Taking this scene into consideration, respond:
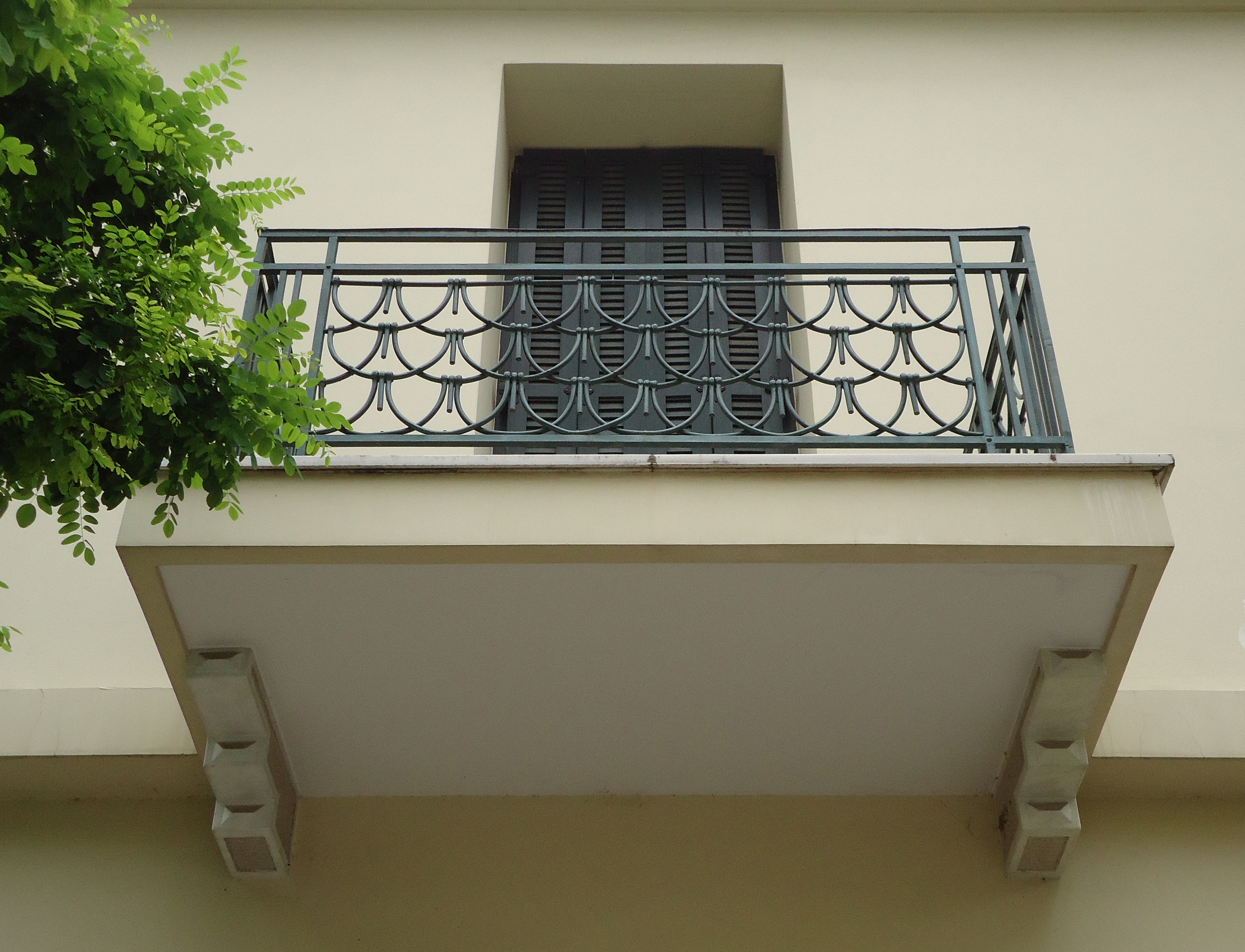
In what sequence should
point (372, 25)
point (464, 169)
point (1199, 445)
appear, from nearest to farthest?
1. point (1199, 445)
2. point (464, 169)
3. point (372, 25)

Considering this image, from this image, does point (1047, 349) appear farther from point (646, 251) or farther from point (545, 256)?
point (545, 256)

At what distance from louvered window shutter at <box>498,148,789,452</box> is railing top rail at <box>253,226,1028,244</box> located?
1.05m

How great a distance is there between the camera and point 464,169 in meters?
6.55

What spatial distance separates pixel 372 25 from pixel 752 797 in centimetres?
500

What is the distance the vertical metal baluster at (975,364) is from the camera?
4.16 m

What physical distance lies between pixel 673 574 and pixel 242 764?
167 centimetres

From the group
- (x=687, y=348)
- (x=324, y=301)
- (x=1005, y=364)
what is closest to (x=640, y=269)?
(x=324, y=301)

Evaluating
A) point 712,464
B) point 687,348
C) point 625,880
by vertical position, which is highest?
point 687,348

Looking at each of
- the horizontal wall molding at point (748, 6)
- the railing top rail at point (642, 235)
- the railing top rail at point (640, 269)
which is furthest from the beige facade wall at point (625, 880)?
the horizontal wall molding at point (748, 6)

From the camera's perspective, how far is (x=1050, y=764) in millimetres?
4309

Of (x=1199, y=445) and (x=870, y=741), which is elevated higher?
(x=1199, y=445)

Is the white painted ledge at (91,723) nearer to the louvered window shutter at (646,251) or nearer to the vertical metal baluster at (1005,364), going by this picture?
the louvered window shutter at (646,251)

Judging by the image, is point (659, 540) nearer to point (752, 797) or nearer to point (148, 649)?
point (752, 797)

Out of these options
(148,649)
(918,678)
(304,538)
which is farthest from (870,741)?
(148,649)
